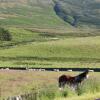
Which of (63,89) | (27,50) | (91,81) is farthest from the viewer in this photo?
(27,50)

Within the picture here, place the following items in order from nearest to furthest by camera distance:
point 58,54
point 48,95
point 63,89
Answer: point 48,95 → point 63,89 → point 58,54

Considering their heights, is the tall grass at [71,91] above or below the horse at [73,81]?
above

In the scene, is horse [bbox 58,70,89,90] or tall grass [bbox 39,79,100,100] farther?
horse [bbox 58,70,89,90]

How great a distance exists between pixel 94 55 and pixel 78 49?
10799 millimetres

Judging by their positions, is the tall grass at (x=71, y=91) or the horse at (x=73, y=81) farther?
the horse at (x=73, y=81)

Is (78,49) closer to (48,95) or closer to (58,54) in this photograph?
(58,54)

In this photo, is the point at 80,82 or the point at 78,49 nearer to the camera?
the point at 80,82

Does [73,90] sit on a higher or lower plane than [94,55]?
higher

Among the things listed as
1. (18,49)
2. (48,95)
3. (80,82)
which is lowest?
(18,49)

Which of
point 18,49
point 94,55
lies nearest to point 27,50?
point 18,49

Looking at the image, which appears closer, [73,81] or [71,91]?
[71,91]

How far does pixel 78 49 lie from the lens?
116 metres

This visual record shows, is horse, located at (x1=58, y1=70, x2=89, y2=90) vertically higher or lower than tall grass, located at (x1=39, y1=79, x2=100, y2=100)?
lower

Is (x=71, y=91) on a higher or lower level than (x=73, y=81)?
higher
